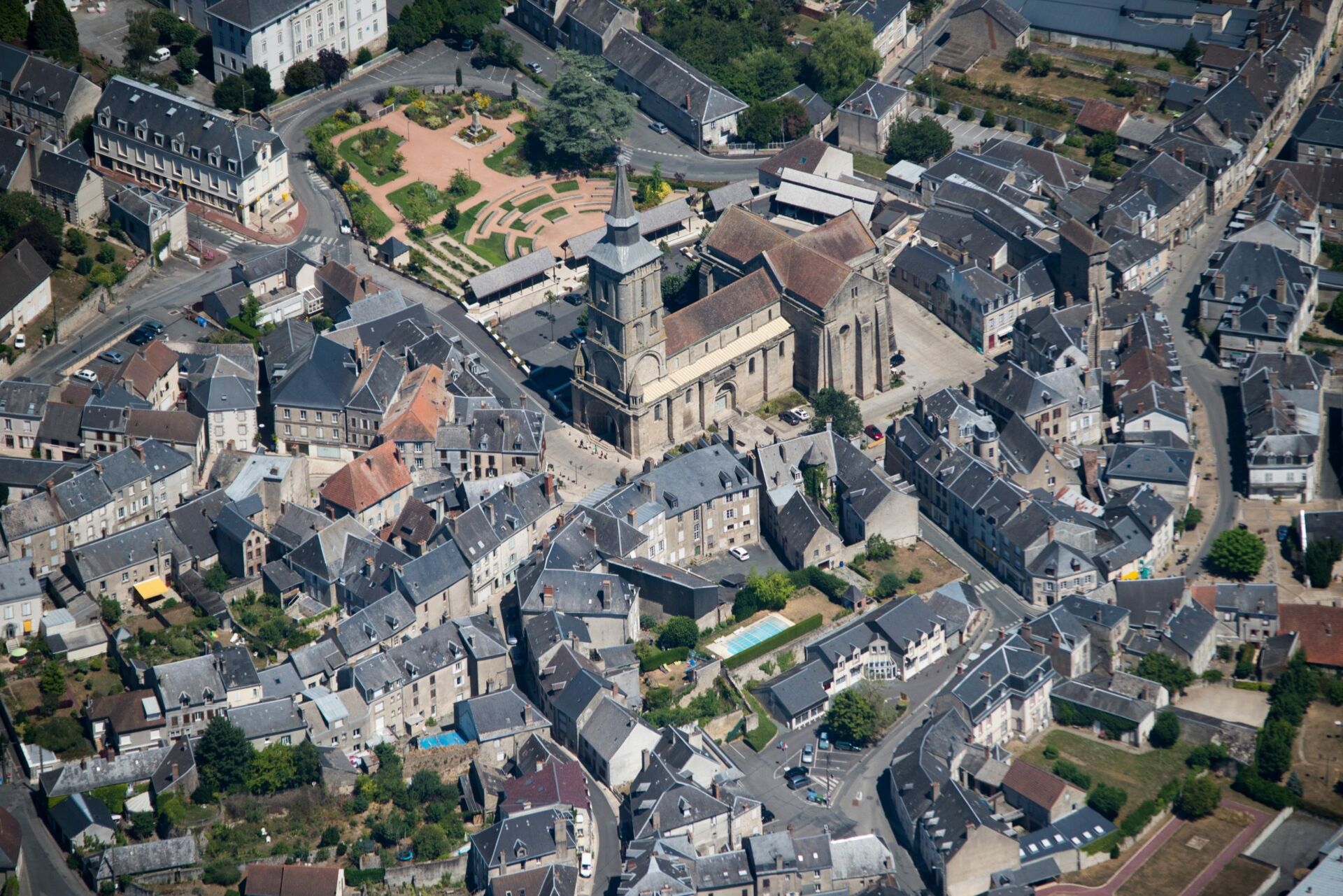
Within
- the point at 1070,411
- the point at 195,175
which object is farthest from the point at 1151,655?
the point at 195,175

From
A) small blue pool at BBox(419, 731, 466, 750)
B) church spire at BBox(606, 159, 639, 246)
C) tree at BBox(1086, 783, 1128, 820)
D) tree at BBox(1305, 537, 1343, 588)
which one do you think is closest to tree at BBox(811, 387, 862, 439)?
church spire at BBox(606, 159, 639, 246)

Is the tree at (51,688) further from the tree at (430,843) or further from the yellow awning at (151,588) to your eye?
the tree at (430,843)

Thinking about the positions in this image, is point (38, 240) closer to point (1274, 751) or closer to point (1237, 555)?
point (1237, 555)

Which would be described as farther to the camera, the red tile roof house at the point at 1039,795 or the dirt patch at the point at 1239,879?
the red tile roof house at the point at 1039,795

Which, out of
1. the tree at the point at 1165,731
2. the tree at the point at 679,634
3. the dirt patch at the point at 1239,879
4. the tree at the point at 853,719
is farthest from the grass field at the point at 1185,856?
the tree at the point at 679,634

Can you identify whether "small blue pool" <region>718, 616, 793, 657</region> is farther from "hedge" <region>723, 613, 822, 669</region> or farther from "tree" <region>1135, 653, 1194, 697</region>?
"tree" <region>1135, 653, 1194, 697</region>

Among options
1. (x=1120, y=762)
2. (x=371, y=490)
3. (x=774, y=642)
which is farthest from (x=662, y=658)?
(x=1120, y=762)
